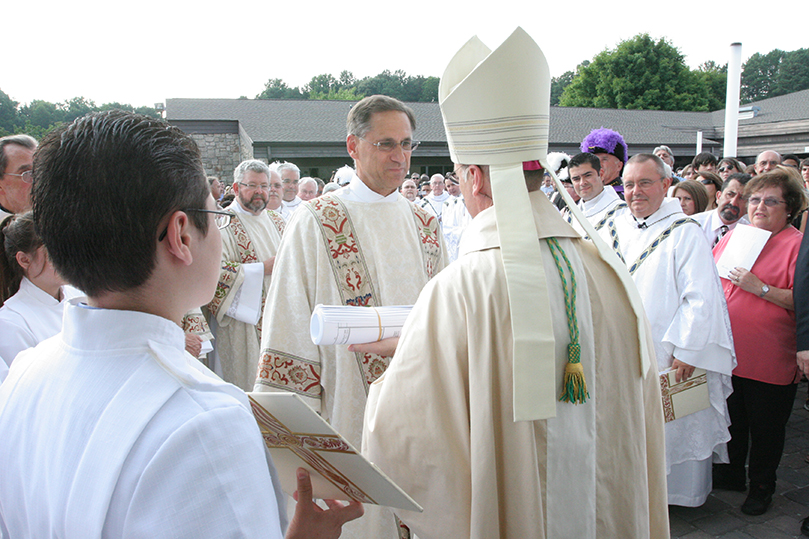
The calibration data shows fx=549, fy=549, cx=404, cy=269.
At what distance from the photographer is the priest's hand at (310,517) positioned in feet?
3.76

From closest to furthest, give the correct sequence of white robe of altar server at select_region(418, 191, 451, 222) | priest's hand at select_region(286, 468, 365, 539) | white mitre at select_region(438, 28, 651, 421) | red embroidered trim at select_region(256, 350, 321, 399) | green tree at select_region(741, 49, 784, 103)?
priest's hand at select_region(286, 468, 365, 539), white mitre at select_region(438, 28, 651, 421), red embroidered trim at select_region(256, 350, 321, 399), white robe of altar server at select_region(418, 191, 451, 222), green tree at select_region(741, 49, 784, 103)

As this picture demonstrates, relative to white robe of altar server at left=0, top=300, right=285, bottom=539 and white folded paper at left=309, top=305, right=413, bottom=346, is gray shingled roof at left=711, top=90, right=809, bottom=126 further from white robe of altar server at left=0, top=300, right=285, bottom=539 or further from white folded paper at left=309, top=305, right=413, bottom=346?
white robe of altar server at left=0, top=300, right=285, bottom=539

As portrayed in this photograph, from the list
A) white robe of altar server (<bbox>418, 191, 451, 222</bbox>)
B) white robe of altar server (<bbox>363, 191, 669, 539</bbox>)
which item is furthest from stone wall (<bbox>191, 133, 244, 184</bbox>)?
white robe of altar server (<bbox>363, 191, 669, 539</bbox>)

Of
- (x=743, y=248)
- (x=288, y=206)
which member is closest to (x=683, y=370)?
(x=743, y=248)

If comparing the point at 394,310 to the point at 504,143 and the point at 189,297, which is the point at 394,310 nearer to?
the point at 504,143

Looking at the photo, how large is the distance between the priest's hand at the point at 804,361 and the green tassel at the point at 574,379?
101 inches

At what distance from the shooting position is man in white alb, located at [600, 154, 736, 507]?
3496 millimetres

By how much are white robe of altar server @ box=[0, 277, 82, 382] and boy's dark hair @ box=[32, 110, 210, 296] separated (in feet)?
4.50

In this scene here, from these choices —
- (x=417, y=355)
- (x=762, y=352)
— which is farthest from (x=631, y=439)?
(x=762, y=352)

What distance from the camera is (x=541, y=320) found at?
1392 mm

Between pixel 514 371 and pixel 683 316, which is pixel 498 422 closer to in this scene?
pixel 514 371

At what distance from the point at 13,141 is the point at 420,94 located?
8857cm

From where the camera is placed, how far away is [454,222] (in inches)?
438

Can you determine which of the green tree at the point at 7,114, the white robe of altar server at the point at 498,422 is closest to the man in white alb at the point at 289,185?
the white robe of altar server at the point at 498,422
